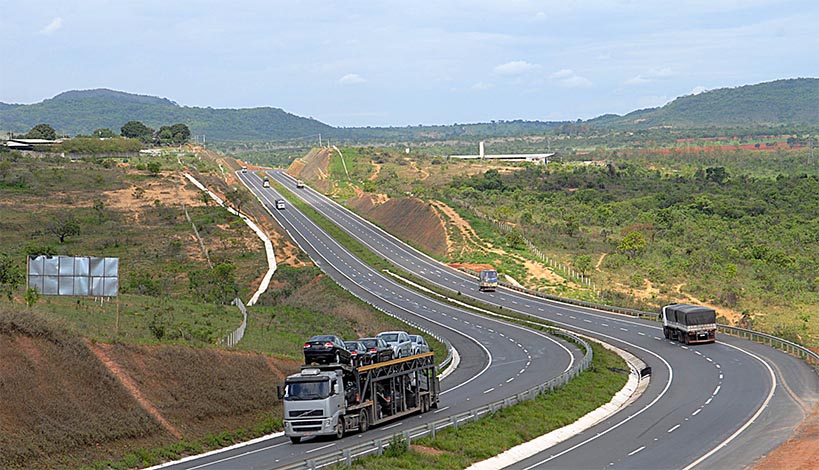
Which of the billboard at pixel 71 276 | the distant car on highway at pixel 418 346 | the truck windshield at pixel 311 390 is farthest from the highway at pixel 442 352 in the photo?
the billboard at pixel 71 276

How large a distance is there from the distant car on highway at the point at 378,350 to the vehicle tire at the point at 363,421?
82.2 inches

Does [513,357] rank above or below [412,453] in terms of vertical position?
below

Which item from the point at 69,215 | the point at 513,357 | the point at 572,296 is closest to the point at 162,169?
the point at 69,215

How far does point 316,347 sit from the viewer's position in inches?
1368

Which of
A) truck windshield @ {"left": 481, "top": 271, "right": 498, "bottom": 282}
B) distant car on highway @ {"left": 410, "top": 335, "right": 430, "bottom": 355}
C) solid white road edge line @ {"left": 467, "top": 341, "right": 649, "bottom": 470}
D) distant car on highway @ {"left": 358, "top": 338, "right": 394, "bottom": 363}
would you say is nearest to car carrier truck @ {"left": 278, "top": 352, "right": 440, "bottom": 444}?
distant car on highway @ {"left": 358, "top": 338, "right": 394, "bottom": 363}

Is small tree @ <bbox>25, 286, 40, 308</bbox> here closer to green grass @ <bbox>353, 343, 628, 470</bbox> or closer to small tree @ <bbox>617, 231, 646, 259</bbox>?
green grass @ <bbox>353, 343, 628, 470</bbox>

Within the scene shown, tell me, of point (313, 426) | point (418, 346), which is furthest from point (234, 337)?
point (313, 426)

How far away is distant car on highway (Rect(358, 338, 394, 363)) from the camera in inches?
1433

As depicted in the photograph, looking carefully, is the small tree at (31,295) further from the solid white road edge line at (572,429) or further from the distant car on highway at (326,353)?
the solid white road edge line at (572,429)

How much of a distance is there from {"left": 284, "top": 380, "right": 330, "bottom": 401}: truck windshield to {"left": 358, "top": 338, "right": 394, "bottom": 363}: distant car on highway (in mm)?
3463

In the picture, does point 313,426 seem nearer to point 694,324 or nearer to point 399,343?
point 399,343

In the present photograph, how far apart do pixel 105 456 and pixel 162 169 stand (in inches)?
4609

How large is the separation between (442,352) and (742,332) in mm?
20883

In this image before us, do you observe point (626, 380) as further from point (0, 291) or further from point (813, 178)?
point (813, 178)
